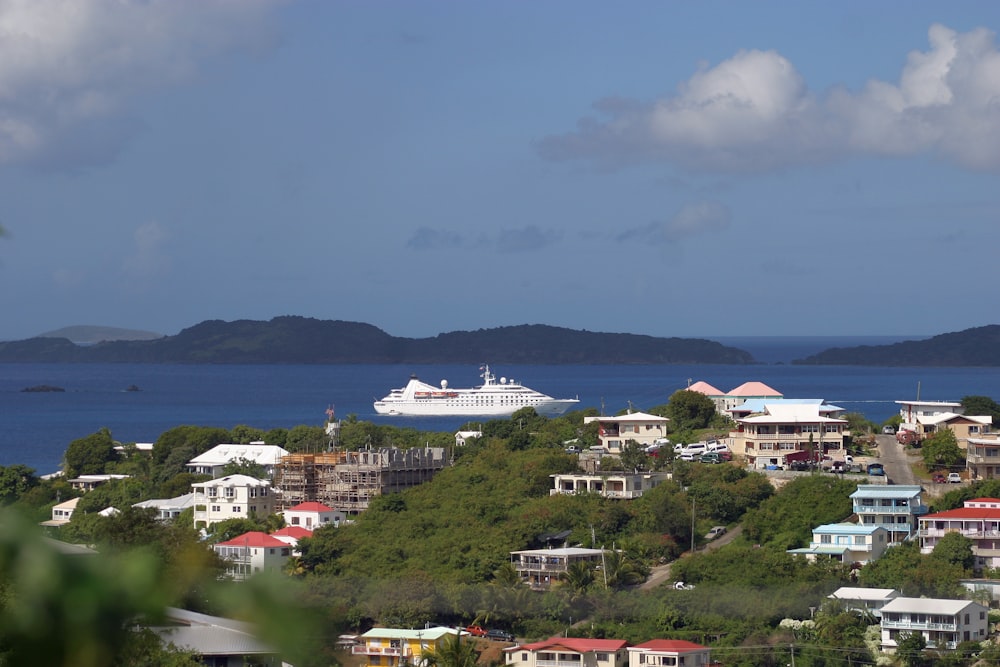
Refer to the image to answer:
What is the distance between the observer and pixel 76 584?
3.43ft

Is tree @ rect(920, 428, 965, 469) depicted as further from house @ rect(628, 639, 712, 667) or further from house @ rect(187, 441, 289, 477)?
house @ rect(187, 441, 289, 477)

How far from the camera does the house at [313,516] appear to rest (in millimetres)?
23219

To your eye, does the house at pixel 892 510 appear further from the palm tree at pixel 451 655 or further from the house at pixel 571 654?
the palm tree at pixel 451 655

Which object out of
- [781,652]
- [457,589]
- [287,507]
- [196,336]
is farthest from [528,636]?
[196,336]

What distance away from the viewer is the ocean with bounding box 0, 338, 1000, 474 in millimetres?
56781

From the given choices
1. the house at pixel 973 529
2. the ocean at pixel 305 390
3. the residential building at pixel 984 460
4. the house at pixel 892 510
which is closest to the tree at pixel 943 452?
the residential building at pixel 984 460

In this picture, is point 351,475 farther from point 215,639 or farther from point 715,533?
point 215,639

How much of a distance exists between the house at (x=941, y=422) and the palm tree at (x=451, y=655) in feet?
40.3

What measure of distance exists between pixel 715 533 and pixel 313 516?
6591 mm

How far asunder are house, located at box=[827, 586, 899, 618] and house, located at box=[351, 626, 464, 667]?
446 cm

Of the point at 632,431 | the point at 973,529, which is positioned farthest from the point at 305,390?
the point at 973,529

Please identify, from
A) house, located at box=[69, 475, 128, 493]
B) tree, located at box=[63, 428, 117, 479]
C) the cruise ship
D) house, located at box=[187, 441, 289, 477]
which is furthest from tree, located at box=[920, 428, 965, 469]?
the cruise ship

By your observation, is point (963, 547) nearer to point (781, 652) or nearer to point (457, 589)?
point (781, 652)

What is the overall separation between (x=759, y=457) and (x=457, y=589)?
7.78 m
